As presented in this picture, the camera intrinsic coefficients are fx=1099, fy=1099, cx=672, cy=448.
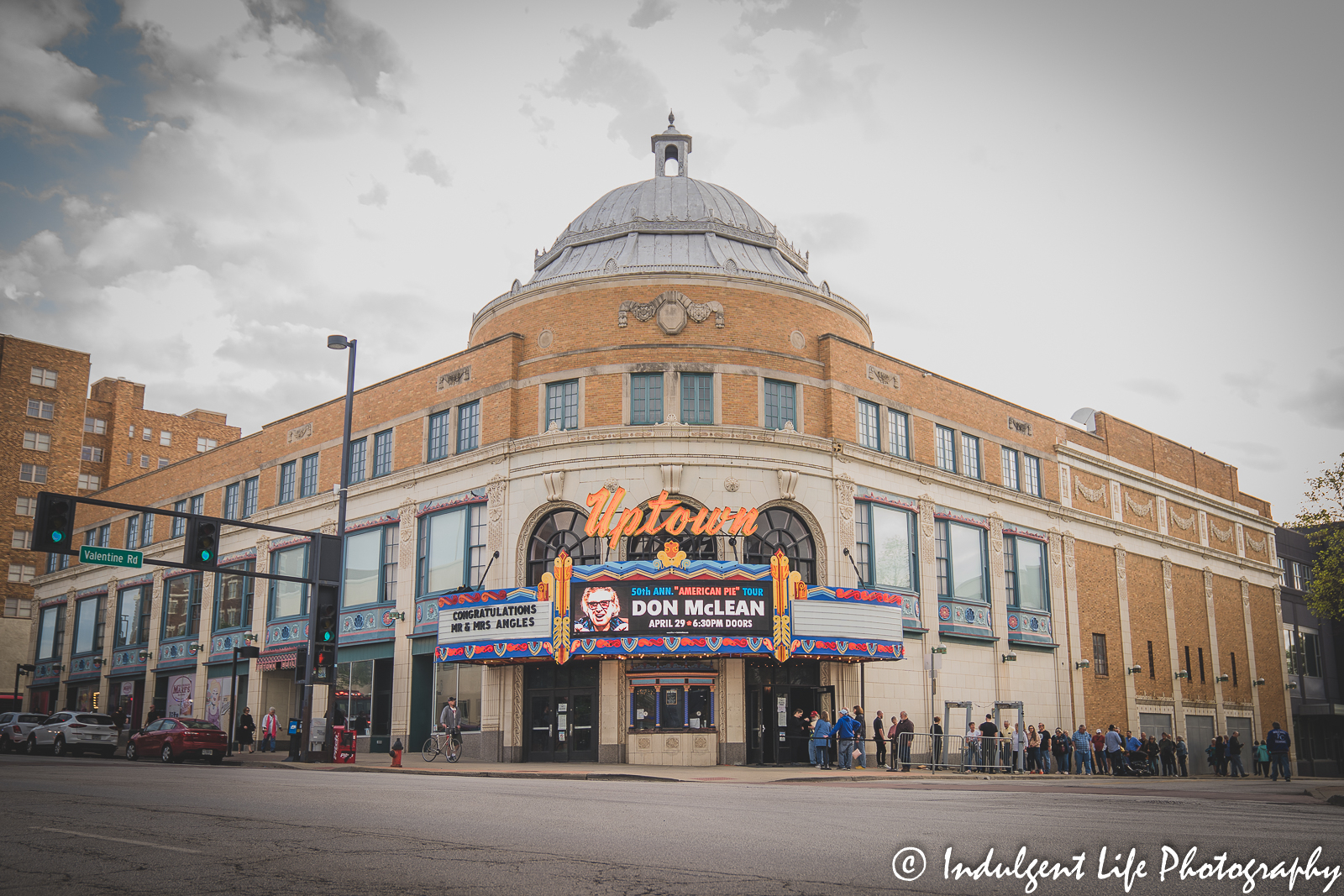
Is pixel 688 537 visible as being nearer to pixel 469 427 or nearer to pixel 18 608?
pixel 469 427

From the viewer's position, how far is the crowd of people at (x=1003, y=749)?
33.2 meters

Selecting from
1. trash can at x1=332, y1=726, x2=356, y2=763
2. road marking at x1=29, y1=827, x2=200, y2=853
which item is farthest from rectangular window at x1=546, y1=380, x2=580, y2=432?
road marking at x1=29, y1=827, x2=200, y2=853

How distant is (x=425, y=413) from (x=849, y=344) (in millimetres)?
16241

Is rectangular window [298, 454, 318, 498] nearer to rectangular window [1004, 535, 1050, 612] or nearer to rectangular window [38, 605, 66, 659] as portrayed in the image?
rectangular window [38, 605, 66, 659]

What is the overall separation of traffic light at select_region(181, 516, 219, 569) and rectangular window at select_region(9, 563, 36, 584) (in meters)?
57.1

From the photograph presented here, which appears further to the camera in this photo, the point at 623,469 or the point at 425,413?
the point at 425,413

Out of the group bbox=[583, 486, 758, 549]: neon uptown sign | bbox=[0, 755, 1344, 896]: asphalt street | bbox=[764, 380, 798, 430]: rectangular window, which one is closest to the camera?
bbox=[0, 755, 1344, 896]: asphalt street

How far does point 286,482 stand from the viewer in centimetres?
4891

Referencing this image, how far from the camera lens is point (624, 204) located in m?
49.0

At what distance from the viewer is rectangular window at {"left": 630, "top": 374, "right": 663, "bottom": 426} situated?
36.9m

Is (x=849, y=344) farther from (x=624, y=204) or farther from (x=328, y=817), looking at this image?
(x=328, y=817)

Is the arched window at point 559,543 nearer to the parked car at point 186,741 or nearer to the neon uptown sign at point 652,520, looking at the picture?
the neon uptown sign at point 652,520

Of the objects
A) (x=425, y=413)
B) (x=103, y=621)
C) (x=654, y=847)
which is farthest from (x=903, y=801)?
(x=103, y=621)

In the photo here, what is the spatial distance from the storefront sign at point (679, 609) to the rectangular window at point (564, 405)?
6.40m
